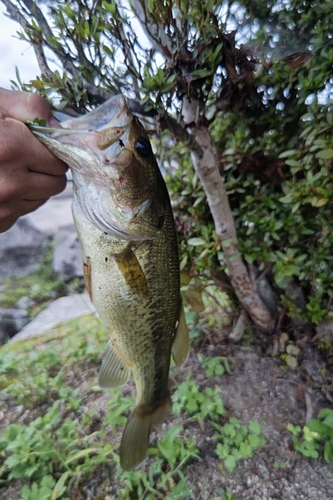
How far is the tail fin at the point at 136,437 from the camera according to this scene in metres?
1.24

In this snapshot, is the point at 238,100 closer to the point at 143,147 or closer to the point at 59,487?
the point at 143,147

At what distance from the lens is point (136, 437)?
1.25 m

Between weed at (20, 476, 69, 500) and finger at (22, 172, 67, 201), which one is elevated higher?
finger at (22, 172, 67, 201)

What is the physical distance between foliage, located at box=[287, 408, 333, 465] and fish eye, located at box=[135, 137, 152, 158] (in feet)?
4.99

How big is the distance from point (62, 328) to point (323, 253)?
2259mm

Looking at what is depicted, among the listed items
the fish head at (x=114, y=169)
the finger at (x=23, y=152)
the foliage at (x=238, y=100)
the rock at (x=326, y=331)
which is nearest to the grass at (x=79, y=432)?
the rock at (x=326, y=331)

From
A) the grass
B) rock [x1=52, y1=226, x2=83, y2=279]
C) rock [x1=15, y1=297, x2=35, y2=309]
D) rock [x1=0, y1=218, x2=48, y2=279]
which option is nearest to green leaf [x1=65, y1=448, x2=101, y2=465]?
the grass

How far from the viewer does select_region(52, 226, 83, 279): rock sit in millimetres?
3846

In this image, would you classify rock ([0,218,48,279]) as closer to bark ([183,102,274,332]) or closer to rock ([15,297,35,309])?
rock ([15,297,35,309])

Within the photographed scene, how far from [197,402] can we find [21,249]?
3161mm

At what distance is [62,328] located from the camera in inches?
109

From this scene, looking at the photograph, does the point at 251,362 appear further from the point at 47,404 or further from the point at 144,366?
Result: the point at 47,404

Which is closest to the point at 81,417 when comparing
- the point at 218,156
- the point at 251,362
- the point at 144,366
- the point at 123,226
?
the point at 144,366

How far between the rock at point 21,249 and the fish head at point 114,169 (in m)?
3.39
